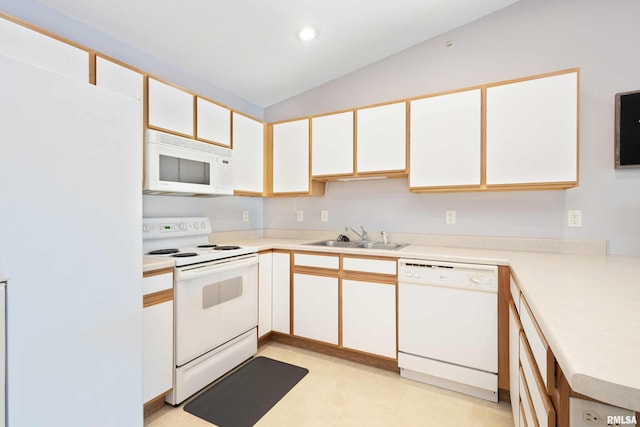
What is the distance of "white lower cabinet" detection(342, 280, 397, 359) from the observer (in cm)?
222

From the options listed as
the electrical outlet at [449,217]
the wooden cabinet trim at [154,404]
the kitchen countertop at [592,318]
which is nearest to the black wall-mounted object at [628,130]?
the kitchen countertop at [592,318]

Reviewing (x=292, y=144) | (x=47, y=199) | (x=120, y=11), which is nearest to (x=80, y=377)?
(x=47, y=199)

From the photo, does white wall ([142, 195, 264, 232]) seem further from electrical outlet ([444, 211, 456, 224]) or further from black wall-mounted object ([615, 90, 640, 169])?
black wall-mounted object ([615, 90, 640, 169])

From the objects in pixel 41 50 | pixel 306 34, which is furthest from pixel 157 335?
pixel 306 34

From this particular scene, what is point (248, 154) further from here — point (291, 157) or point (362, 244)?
point (362, 244)

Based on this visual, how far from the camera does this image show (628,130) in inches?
77.4

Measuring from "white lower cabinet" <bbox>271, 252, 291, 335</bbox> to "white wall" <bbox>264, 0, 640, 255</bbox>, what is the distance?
70cm

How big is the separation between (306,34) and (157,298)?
2198 mm

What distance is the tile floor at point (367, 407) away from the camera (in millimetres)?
1723

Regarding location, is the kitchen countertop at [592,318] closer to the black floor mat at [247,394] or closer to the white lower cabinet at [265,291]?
the black floor mat at [247,394]

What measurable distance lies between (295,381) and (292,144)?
6.89 feet

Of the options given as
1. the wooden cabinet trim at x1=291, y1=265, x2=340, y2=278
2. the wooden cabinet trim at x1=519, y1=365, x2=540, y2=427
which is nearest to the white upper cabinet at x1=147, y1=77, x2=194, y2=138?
the wooden cabinet trim at x1=291, y1=265, x2=340, y2=278

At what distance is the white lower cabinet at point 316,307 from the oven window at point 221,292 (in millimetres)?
539

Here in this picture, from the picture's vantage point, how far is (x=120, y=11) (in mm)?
1844
